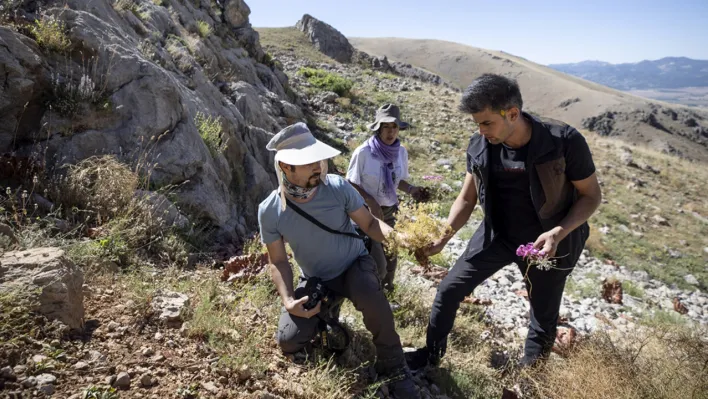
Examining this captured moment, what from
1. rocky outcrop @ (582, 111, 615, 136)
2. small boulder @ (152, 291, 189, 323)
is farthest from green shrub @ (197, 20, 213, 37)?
rocky outcrop @ (582, 111, 615, 136)

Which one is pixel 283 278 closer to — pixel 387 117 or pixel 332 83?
pixel 387 117

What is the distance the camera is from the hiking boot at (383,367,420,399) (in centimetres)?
269

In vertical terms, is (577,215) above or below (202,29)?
below

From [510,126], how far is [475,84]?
0.34m

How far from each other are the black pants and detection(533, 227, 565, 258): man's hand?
1.12 feet

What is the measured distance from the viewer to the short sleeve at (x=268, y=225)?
8.97ft

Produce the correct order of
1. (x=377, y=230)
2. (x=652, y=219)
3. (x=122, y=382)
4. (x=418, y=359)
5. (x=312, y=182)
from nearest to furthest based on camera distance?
(x=122, y=382), (x=312, y=182), (x=377, y=230), (x=418, y=359), (x=652, y=219)

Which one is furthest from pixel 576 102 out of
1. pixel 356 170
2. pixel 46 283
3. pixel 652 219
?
pixel 46 283

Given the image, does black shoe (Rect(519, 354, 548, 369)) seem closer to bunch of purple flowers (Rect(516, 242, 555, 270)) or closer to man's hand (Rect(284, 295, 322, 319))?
bunch of purple flowers (Rect(516, 242, 555, 270))

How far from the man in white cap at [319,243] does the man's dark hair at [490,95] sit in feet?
2.99

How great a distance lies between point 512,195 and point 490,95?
734mm

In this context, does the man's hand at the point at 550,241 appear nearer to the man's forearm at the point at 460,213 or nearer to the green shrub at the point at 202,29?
the man's forearm at the point at 460,213

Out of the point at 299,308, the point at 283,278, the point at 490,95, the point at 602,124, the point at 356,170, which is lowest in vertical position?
the point at 602,124

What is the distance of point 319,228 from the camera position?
2787 millimetres
